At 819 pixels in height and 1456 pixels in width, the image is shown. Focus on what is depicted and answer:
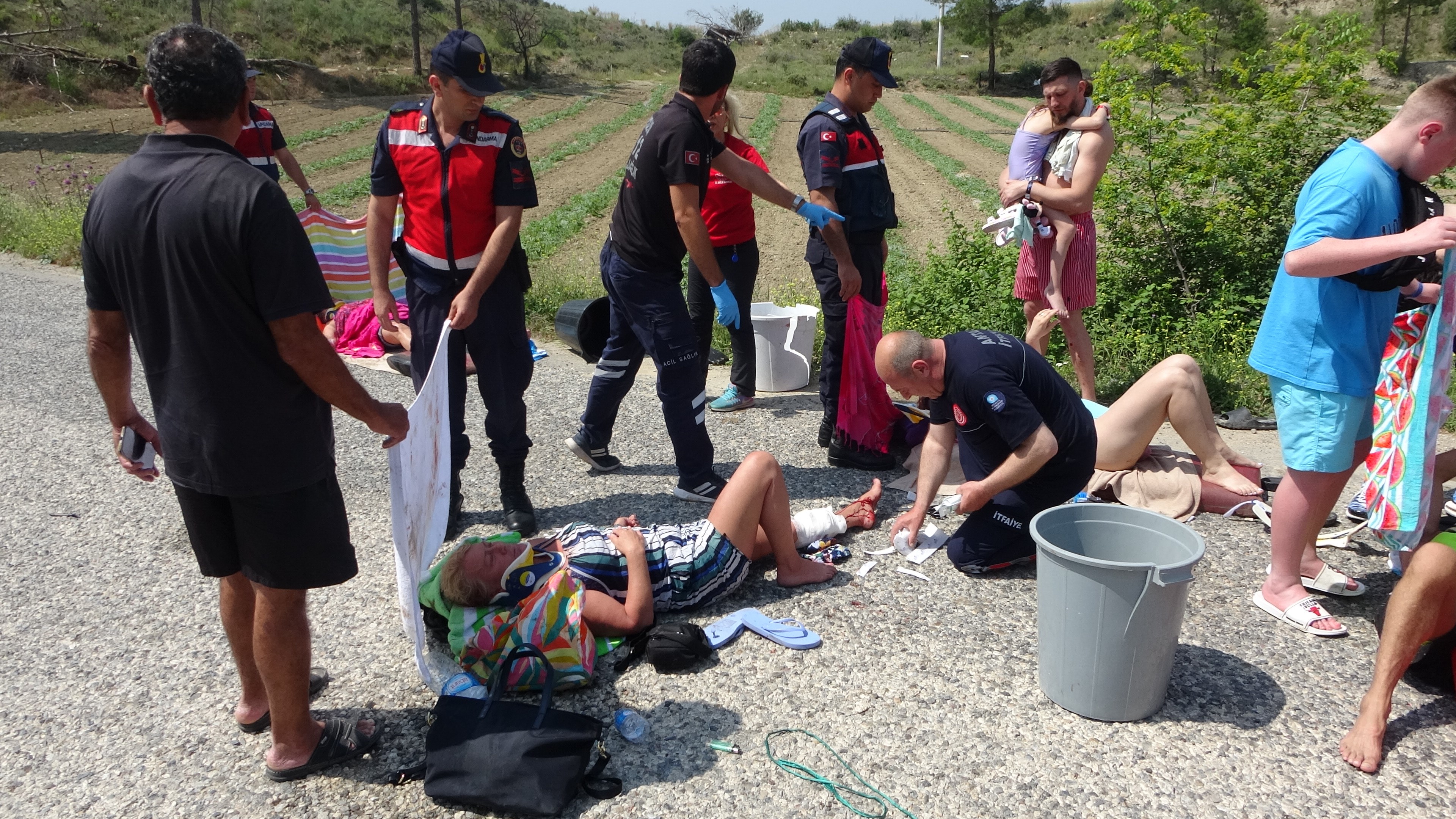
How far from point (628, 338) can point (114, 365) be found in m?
2.54

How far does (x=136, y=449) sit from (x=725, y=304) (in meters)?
2.70

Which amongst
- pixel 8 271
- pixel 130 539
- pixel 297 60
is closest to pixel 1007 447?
pixel 130 539

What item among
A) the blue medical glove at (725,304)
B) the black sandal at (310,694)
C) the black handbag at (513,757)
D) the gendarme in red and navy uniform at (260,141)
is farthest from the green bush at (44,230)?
the black handbag at (513,757)

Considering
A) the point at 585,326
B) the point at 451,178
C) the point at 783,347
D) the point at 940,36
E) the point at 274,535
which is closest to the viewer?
the point at 274,535

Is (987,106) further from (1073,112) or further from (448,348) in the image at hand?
(448,348)

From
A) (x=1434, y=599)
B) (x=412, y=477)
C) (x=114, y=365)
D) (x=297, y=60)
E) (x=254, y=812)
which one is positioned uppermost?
(x=297, y=60)

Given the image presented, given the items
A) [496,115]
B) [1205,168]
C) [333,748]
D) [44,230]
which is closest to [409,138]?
[496,115]

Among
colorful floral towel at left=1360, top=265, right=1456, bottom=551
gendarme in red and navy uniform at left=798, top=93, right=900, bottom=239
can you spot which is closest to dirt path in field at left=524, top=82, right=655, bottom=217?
gendarme in red and navy uniform at left=798, top=93, right=900, bottom=239

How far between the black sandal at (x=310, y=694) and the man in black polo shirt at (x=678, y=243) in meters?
1.89

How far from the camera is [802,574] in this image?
391 cm

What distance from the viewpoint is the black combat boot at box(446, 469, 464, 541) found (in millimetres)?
4438

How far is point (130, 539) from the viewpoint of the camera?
452 cm

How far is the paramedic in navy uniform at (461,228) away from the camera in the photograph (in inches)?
155

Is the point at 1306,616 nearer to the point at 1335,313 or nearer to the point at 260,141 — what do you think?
the point at 1335,313
